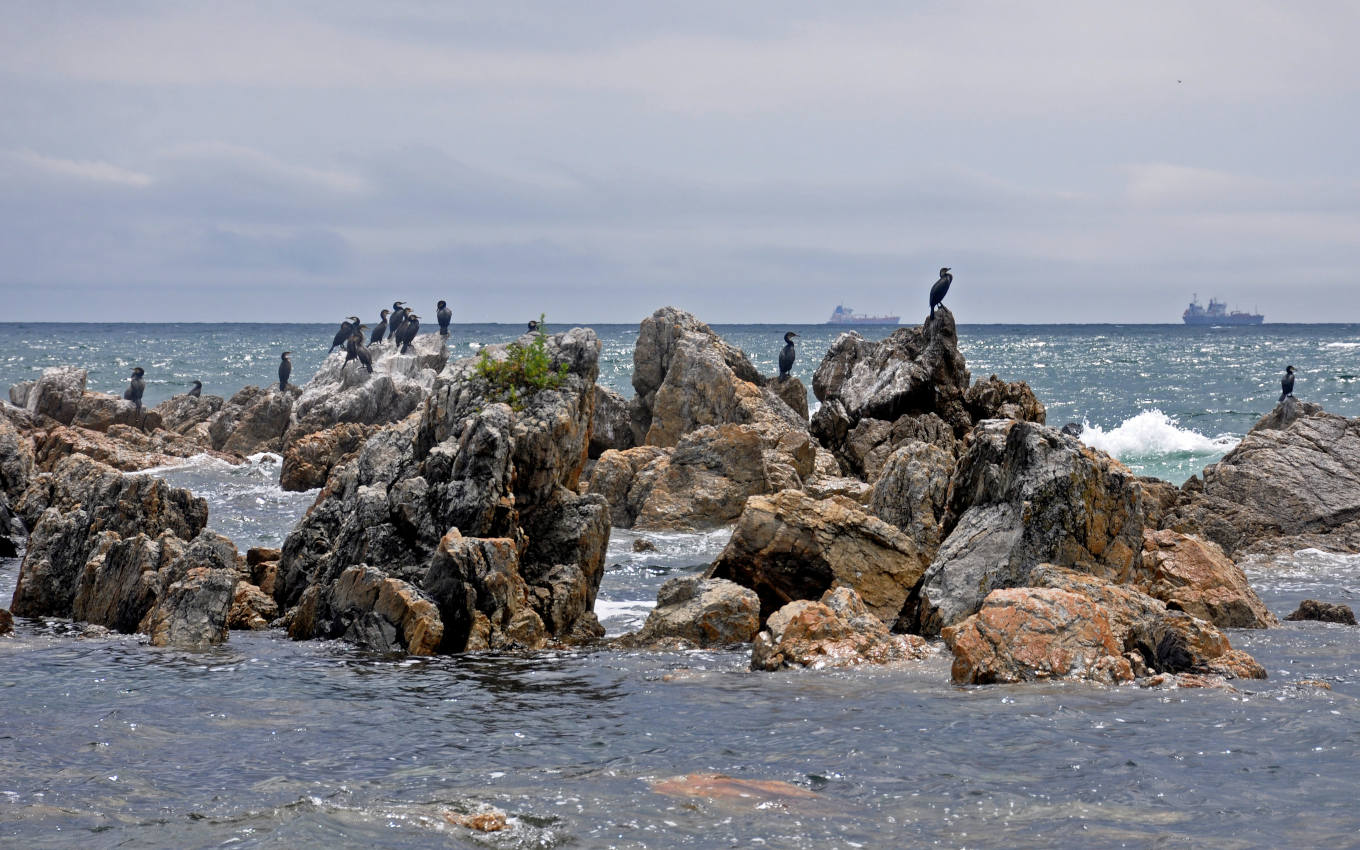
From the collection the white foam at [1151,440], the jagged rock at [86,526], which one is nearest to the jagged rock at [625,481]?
the jagged rock at [86,526]

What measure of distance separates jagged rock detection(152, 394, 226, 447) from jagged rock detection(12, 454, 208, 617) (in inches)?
821

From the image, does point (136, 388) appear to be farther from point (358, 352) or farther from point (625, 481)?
point (625, 481)

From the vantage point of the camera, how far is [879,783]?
8148mm

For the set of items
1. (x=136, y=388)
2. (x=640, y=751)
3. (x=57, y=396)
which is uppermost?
(x=136, y=388)

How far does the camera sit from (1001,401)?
25.6 metres

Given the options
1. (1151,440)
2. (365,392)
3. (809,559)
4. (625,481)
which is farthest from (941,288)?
(1151,440)

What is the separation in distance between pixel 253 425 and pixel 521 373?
957 inches

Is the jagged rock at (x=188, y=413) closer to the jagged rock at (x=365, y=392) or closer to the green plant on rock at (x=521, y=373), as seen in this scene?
the jagged rock at (x=365, y=392)

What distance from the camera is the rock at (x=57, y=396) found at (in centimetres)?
3681

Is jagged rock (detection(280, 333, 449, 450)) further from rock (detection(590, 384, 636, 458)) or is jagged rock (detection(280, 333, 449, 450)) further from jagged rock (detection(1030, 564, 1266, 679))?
jagged rock (detection(1030, 564, 1266, 679))

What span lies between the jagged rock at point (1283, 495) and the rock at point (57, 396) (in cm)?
3236

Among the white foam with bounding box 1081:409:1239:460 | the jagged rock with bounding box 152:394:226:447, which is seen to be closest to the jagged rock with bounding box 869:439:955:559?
the white foam with bounding box 1081:409:1239:460

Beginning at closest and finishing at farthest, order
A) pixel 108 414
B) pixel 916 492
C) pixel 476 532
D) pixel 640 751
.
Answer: pixel 640 751 → pixel 476 532 → pixel 916 492 → pixel 108 414

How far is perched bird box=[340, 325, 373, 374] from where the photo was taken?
38.6 metres
